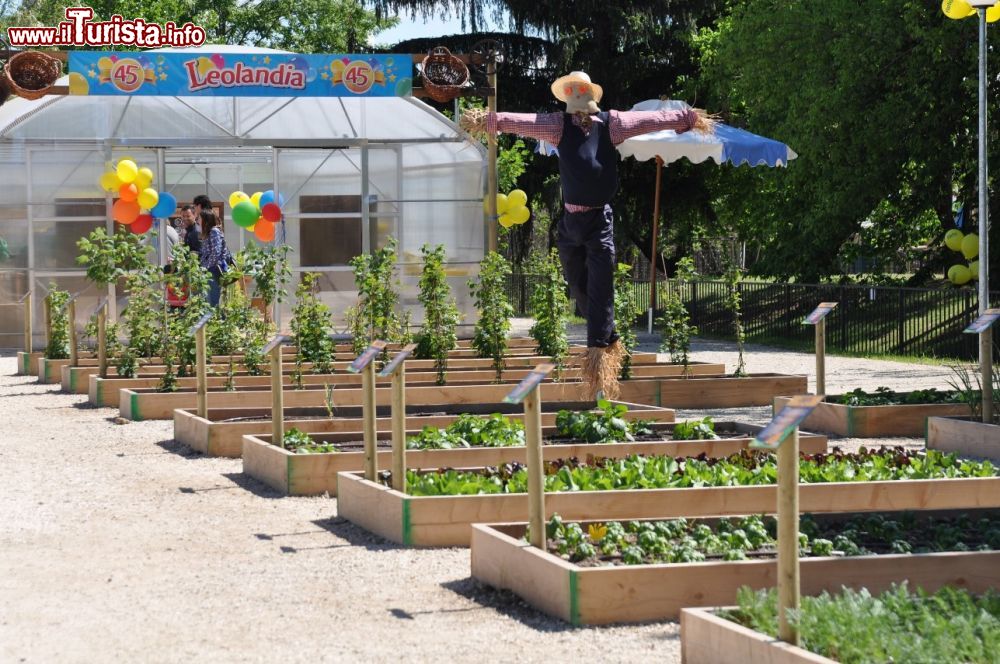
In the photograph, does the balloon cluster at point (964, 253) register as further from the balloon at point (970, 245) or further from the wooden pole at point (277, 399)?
the wooden pole at point (277, 399)

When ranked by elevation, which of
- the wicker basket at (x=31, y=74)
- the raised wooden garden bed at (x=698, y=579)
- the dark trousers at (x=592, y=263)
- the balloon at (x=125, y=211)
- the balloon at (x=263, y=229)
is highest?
the wicker basket at (x=31, y=74)

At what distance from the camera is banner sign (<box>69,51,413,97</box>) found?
65.8ft

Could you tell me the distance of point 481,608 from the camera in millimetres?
6125

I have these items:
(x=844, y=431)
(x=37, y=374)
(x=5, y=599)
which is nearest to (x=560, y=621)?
(x=5, y=599)

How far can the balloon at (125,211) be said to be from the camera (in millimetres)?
19391

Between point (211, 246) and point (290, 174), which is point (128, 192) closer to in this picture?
point (211, 246)

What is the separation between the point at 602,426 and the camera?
9812 millimetres

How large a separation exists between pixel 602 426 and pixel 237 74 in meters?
12.0

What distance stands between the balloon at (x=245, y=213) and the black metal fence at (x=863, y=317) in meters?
3.89

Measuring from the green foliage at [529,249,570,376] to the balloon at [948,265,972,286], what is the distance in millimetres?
9062

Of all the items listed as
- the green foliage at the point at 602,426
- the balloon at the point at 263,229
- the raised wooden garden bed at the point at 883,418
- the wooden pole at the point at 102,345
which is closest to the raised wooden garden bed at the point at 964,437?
the raised wooden garden bed at the point at 883,418

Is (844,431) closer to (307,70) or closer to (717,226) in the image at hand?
(307,70)

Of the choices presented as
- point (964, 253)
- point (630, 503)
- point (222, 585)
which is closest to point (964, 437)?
point (630, 503)

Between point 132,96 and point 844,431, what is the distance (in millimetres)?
12867
